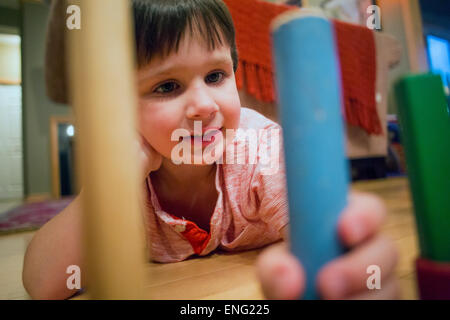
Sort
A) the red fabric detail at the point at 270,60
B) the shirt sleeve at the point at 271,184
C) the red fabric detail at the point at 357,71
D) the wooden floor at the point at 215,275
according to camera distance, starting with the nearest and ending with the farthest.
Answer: the wooden floor at the point at 215,275
the shirt sleeve at the point at 271,184
the red fabric detail at the point at 270,60
the red fabric detail at the point at 357,71

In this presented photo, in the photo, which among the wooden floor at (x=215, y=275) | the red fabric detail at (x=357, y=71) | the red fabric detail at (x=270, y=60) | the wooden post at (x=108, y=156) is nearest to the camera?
the wooden post at (x=108, y=156)

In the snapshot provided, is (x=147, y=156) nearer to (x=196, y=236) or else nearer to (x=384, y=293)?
(x=196, y=236)

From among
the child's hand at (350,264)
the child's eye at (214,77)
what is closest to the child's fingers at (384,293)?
the child's hand at (350,264)

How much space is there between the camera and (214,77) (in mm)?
463

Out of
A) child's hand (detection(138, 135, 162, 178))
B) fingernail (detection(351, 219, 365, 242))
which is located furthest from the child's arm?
fingernail (detection(351, 219, 365, 242))

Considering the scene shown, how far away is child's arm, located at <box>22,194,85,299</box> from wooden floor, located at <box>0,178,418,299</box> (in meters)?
0.05

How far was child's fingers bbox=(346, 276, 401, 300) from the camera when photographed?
201 millimetres

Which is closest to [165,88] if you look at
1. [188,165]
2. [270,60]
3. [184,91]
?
[184,91]

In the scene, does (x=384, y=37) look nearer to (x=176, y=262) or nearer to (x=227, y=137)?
(x=227, y=137)

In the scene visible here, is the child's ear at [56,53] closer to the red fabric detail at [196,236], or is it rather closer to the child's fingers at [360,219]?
the red fabric detail at [196,236]

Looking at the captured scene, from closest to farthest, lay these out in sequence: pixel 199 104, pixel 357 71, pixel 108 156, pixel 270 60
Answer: pixel 108 156 < pixel 199 104 < pixel 270 60 < pixel 357 71

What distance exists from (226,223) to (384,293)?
15.3 inches

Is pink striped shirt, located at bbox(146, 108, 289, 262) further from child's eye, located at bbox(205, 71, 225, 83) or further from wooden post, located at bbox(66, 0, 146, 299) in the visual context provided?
wooden post, located at bbox(66, 0, 146, 299)

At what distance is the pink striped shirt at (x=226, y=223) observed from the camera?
55cm
